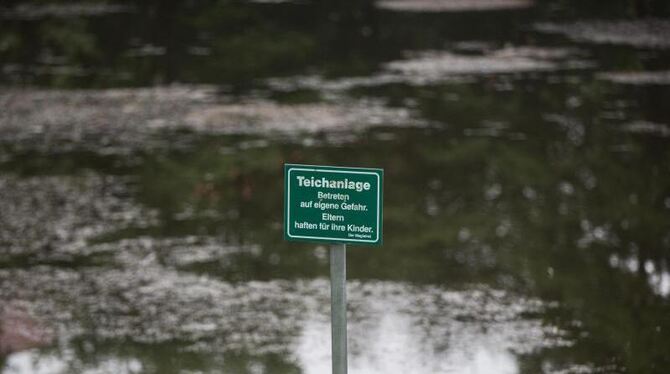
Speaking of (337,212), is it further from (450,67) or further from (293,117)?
(450,67)

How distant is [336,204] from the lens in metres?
4.84

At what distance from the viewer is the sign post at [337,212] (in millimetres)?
4805

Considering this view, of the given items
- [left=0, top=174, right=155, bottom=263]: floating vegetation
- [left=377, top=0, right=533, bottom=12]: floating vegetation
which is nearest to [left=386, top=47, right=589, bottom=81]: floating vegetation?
[left=377, top=0, right=533, bottom=12]: floating vegetation

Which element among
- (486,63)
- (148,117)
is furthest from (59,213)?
(486,63)

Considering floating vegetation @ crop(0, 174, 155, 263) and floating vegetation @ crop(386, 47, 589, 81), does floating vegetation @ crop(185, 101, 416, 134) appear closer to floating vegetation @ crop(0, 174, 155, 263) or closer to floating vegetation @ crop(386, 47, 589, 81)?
floating vegetation @ crop(386, 47, 589, 81)

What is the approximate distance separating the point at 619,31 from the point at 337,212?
1943 cm

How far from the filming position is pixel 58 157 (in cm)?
1434

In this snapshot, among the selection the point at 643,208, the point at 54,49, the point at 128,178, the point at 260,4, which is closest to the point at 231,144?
the point at 128,178

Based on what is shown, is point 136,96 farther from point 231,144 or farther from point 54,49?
point 54,49

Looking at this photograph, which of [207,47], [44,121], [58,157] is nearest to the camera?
[58,157]

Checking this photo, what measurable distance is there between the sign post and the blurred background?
10.7ft

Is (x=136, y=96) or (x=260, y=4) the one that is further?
(x=260, y=4)

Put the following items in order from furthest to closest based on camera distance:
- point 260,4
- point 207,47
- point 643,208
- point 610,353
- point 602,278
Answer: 1. point 260,4
2. point 207,47
3. point 643,208
4. point 602,278
5. point 610,353

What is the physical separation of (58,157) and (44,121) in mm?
2421
